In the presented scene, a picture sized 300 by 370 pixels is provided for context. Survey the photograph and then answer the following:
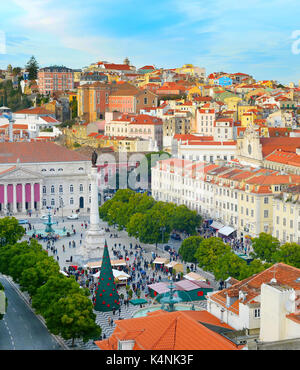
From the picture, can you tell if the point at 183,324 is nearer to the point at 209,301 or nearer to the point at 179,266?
the point at 209,301

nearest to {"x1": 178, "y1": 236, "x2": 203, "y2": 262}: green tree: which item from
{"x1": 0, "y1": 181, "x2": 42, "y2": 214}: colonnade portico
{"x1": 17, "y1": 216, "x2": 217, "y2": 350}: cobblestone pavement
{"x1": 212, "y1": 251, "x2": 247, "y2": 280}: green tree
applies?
{"x1": 17, "y1": 216, "x2": 217, "y2": 350}: cobblestone pavement

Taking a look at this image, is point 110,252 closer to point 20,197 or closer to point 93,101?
point 20,197

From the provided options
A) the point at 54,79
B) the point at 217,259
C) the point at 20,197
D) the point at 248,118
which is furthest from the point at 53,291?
the point at 54,79

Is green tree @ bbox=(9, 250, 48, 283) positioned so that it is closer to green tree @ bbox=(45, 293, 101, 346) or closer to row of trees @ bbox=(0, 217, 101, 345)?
row of trees @ bbox=(0, 217, 101, 345)

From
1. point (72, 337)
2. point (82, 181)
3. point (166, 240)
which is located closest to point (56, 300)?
point (72, 337)

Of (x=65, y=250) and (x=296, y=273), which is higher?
(x=296, y=273)
